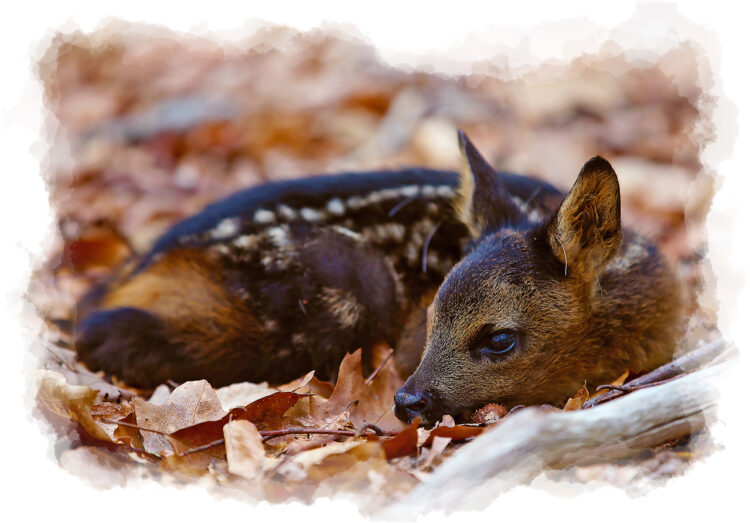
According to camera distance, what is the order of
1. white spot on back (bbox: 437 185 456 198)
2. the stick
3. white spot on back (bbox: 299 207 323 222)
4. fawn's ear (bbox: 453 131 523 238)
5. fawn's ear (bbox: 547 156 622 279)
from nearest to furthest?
1. the stick
2. fawn's ear (bbox: 547 156 622 279)
3. fawn's ear (bbox: 453 131 523 238)
4. white spot on back (bbox: 299 207 323 222)
5. white spot on back (bbox: 437 185 456 198)

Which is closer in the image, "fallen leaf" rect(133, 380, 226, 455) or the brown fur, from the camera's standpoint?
"fallen leaf" rect(133, 380, 226, 455)

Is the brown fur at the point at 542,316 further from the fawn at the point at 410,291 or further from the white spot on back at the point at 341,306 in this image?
the white spot on back at the point at 341,306

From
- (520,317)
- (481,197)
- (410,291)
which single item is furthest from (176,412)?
(481,197)

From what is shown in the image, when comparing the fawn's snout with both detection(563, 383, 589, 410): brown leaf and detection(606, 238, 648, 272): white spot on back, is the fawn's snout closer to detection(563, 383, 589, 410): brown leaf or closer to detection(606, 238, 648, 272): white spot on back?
detection(563, 383, 589, 410): brown leaf

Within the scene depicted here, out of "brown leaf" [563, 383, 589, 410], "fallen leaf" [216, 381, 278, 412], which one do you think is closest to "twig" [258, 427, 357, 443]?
"fallen leaf" [216, 381, 278, 412]

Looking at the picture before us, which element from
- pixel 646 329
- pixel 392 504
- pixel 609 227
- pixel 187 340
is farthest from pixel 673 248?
pixel 392 504

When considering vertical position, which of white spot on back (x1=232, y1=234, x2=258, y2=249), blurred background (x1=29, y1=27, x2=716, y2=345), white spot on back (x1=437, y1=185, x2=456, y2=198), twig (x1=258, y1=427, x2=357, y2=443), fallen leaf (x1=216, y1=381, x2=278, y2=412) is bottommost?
fallen leaf (x1=216, y1=381, x2=278, y2=412)
